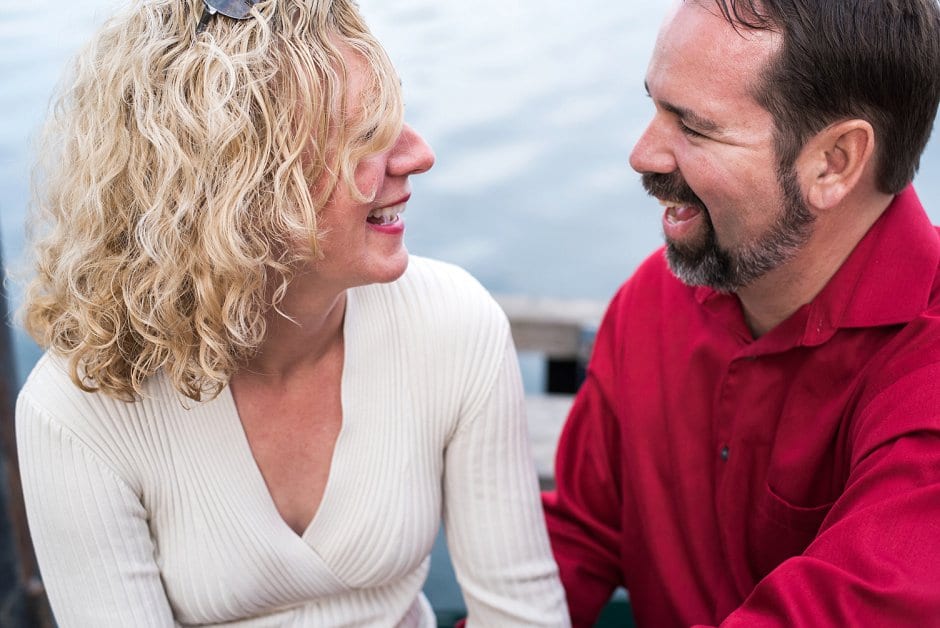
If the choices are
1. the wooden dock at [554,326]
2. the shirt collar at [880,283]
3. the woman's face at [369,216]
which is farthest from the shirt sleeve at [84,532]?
the wooden dock at [554,326]

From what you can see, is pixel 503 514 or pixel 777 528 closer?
pixel 777 528

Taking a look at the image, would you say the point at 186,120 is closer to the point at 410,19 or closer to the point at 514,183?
the point at 410,19

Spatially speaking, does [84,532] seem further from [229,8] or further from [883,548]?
[883,548]

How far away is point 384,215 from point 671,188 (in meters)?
0.45

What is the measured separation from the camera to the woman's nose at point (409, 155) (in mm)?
1296

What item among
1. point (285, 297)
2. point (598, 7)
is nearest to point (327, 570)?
point (285, 297)

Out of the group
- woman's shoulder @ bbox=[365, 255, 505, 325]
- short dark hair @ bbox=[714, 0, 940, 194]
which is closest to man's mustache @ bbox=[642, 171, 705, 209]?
short dark hair @ bbox=[714, 0, 940, 194]

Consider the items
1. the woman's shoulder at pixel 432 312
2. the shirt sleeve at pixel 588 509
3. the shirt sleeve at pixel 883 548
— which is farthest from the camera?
the shirt sleeve at pixel 588 509

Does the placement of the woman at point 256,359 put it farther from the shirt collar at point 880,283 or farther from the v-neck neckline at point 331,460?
the shirt collar at point 880,283

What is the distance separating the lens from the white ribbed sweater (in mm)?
1312

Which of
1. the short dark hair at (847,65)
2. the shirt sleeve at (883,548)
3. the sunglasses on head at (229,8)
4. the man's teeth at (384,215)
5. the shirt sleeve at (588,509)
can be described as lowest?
the shirt sleeve at (588,509)

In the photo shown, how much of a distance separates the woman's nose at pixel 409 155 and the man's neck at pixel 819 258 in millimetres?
524

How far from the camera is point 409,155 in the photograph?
4.30ft

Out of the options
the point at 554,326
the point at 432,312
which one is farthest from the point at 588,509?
the point at 554,326
